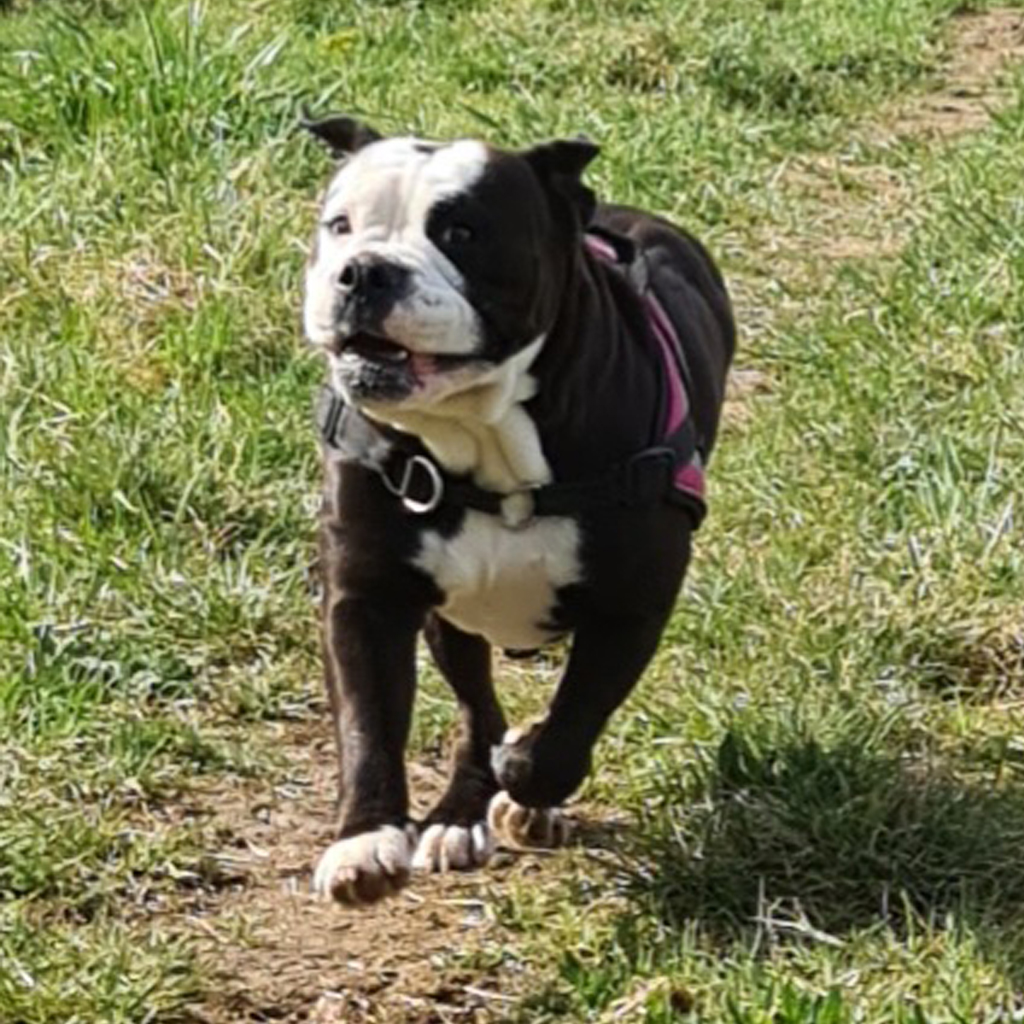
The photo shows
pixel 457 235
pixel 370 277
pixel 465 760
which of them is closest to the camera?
pixel 370 277

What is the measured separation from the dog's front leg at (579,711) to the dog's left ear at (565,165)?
530 millimetres

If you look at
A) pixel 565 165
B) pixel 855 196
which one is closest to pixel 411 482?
pixel 565 165

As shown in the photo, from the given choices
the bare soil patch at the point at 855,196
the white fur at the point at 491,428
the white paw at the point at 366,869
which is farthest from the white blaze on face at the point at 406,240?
the bare soil patch at the point at 855,196

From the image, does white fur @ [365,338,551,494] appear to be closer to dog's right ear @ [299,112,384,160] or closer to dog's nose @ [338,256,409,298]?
dog's nose @ [338,256,409,298]

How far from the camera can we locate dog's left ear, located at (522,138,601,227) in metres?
3.50

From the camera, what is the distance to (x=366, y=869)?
3387mm

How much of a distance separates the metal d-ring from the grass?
1.93ft

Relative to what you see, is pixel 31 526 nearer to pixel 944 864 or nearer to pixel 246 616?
pixel 246 616

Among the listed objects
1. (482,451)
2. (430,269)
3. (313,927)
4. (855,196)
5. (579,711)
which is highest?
(430,269)

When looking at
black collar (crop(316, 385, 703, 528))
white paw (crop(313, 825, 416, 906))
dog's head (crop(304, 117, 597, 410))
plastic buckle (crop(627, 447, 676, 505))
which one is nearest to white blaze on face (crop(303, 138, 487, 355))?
dog's head (crop(304, 117, 597, 410))

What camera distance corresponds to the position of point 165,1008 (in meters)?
3.47

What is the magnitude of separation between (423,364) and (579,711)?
597 mm

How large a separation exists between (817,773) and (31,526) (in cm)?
159

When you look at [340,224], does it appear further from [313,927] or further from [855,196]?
[855,196]
